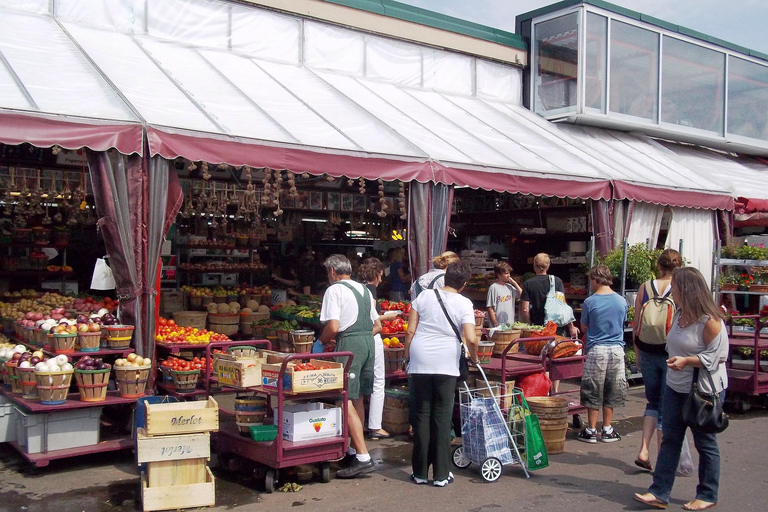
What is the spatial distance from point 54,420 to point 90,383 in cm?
44

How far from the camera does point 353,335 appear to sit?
22.3 feet

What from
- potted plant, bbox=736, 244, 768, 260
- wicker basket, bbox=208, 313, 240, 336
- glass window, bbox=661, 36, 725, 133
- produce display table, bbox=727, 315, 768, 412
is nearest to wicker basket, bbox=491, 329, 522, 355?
produce display table, bbox=727, 315, 768, 412

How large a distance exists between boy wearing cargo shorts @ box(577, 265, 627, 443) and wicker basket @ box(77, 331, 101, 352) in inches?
196

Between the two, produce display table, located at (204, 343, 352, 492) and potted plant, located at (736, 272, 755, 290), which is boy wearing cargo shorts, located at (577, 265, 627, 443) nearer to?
produce display table, located at (204, 343, 352, 492)

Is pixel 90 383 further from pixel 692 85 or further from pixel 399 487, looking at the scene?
pixel 692 85

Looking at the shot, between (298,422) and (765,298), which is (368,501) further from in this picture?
(765,298)

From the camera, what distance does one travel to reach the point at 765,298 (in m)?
11.2

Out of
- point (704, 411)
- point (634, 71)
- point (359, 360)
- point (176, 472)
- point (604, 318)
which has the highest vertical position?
point (634, 71)

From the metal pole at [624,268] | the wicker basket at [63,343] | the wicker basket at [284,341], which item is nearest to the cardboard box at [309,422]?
the wicker basket at [63,343]

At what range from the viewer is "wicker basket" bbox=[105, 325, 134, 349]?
7230mm

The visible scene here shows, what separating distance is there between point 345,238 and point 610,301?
9889mm

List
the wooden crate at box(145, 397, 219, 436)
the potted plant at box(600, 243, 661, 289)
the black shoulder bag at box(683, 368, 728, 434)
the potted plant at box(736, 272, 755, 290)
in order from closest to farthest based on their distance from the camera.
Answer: the black shoulder bag at box(683, 368, 728, 434), the wooden crate at box(145, 397, 219, 436), the potted plant at box(736, 272, 755, 290), the potted plant at box(600, 243, 661, 289)

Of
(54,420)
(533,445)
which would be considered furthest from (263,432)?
(533,445)

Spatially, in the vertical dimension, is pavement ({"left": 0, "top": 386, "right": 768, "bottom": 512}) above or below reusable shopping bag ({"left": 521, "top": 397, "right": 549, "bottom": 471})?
below
